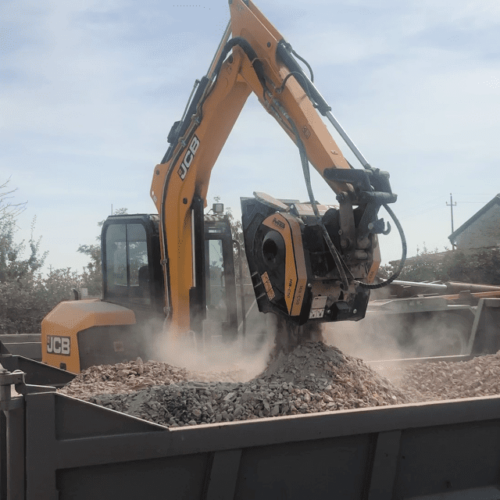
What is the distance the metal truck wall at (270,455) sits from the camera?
8.58 feet

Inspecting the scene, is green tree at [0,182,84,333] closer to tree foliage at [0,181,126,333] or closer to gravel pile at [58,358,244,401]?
tree foliage at [0,181,126,333]

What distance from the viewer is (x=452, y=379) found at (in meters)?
5.05

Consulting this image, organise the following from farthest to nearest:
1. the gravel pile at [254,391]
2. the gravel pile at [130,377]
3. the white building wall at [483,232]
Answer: the white building wall at [483,232] < the gravel pile at [130,377] < the gravel pile at [254,391]

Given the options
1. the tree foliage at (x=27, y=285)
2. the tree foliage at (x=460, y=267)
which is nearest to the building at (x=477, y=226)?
the tree foliage at (x=460, y=267)

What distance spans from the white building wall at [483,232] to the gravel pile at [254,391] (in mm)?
21050

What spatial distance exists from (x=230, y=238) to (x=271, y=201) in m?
1.54

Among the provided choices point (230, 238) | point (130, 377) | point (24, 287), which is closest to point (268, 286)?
point (130, 377)

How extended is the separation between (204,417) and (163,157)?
3715 mm

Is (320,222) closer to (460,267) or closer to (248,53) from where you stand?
(248,53)

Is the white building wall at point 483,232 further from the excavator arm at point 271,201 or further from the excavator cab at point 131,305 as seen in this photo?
the excavator arm at point 271,201

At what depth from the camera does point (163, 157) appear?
6.67 meters

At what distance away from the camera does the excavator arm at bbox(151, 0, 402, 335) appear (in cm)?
467

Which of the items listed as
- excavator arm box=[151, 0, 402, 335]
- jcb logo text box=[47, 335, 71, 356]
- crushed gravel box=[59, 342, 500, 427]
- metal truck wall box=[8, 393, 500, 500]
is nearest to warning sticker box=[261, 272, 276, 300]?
excavator arm box=[151, 0, 402, 335]

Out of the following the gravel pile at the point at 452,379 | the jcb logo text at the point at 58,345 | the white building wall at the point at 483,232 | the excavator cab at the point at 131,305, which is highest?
the white building wall at the point at 483,232
